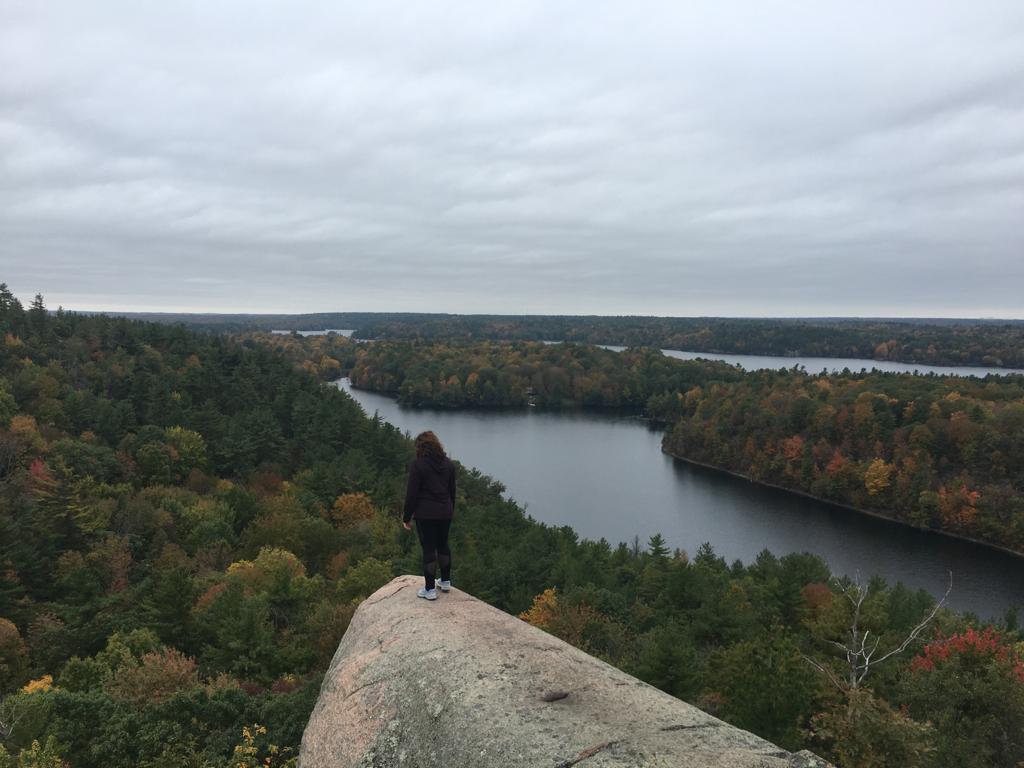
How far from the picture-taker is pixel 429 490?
347 inches

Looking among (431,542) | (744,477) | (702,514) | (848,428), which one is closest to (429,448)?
(431,542)

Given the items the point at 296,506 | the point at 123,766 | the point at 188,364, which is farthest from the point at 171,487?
the point at 123,766

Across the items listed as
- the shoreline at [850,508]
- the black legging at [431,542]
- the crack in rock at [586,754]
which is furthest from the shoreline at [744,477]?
the crack in rock at [586,754]

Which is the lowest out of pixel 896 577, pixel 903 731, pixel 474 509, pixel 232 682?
pixel 896 577

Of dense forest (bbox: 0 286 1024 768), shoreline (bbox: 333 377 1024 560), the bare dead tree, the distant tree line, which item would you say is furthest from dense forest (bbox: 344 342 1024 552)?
the bare dead tree

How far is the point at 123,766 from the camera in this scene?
1288 cm

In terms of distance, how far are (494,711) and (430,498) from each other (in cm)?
353

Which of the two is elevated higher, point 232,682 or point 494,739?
point 494,739

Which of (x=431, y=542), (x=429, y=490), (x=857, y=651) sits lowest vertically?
(x=857, y=651)

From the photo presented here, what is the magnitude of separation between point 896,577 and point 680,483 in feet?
93.4

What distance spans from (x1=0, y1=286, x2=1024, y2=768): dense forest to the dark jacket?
293 cm

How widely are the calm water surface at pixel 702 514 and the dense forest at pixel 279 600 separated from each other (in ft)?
19.0

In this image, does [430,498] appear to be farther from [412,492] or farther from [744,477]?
[744,477]

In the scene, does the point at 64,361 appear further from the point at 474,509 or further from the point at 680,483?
the point at 680,483
